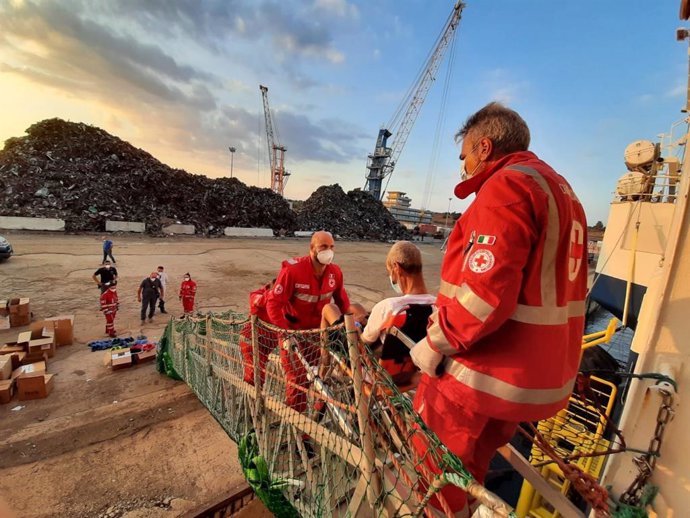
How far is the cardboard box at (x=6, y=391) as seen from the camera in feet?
15.1

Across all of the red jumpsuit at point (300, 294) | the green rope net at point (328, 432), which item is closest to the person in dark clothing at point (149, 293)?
the green rope net at point (328, 432)

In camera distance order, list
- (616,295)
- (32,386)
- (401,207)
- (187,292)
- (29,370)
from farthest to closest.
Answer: (401,207)
(187,292)
(616,295)
(29,370)
(32,386)

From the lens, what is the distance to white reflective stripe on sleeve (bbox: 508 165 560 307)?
3.92ft

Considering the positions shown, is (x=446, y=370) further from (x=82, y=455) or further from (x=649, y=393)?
(x=82, y=455)

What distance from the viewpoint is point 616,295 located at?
566 centimetres

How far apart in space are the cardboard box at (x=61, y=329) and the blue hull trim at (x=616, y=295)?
9845 millimetres

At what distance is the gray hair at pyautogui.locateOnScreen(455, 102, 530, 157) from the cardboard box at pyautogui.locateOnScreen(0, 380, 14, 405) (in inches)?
262

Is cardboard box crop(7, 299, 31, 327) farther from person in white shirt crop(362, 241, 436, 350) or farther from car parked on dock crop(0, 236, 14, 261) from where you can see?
person in white shirt crop(362, 241, 436, 350)

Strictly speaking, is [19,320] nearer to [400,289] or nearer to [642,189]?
[400,289]

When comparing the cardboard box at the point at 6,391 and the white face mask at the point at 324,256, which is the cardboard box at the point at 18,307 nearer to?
the cardboard box at the point at 6,391

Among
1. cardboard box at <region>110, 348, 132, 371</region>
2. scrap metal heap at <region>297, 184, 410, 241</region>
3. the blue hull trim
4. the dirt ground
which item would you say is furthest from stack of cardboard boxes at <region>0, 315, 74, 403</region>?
scrap metal heap at <region>297, 184, 410, 241</region>

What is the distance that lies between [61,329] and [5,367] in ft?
5.07

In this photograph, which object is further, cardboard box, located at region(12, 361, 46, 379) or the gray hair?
cardboard box, located at region(12, 361, 46, 379)

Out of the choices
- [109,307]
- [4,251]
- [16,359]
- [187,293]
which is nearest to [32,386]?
[16,359]
